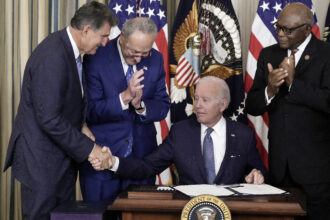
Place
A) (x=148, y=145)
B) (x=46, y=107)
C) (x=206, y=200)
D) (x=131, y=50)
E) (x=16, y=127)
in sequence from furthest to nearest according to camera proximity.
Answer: (x=148, y=145) → (x=131, y=50) → (x=16, y=127) → (x=46, y=107) → (x=206, y=200)

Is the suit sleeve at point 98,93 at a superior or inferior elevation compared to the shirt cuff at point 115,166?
superior

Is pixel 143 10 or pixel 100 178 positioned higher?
pixel 143 10

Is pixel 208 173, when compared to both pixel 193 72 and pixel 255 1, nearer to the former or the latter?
pixel 193 72

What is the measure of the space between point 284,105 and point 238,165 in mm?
519

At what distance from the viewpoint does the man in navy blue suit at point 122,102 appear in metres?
2.87

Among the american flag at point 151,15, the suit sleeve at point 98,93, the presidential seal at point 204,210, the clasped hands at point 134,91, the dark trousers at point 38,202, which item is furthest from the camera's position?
the american flag at point 151,15

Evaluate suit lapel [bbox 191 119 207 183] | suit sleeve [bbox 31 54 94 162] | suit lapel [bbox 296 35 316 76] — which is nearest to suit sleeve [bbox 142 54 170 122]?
suit lapel [bbox 191 119 207 183]

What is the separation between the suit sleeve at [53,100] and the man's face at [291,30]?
1333 millimetres

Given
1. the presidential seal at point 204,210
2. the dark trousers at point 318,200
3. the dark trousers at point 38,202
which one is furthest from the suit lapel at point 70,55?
the dark trousers at point 318,200

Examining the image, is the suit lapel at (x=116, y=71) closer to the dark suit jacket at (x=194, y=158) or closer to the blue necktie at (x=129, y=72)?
the blue necktie at (x=129, y=72)

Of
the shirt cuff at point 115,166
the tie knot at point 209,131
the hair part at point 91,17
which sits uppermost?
the hair part at point 91,17

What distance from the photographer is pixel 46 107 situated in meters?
2.50

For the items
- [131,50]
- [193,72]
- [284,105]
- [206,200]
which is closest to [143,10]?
[193,72]

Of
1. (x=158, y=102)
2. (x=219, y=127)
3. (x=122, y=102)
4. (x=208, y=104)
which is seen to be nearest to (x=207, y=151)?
(x=219, y=127)
